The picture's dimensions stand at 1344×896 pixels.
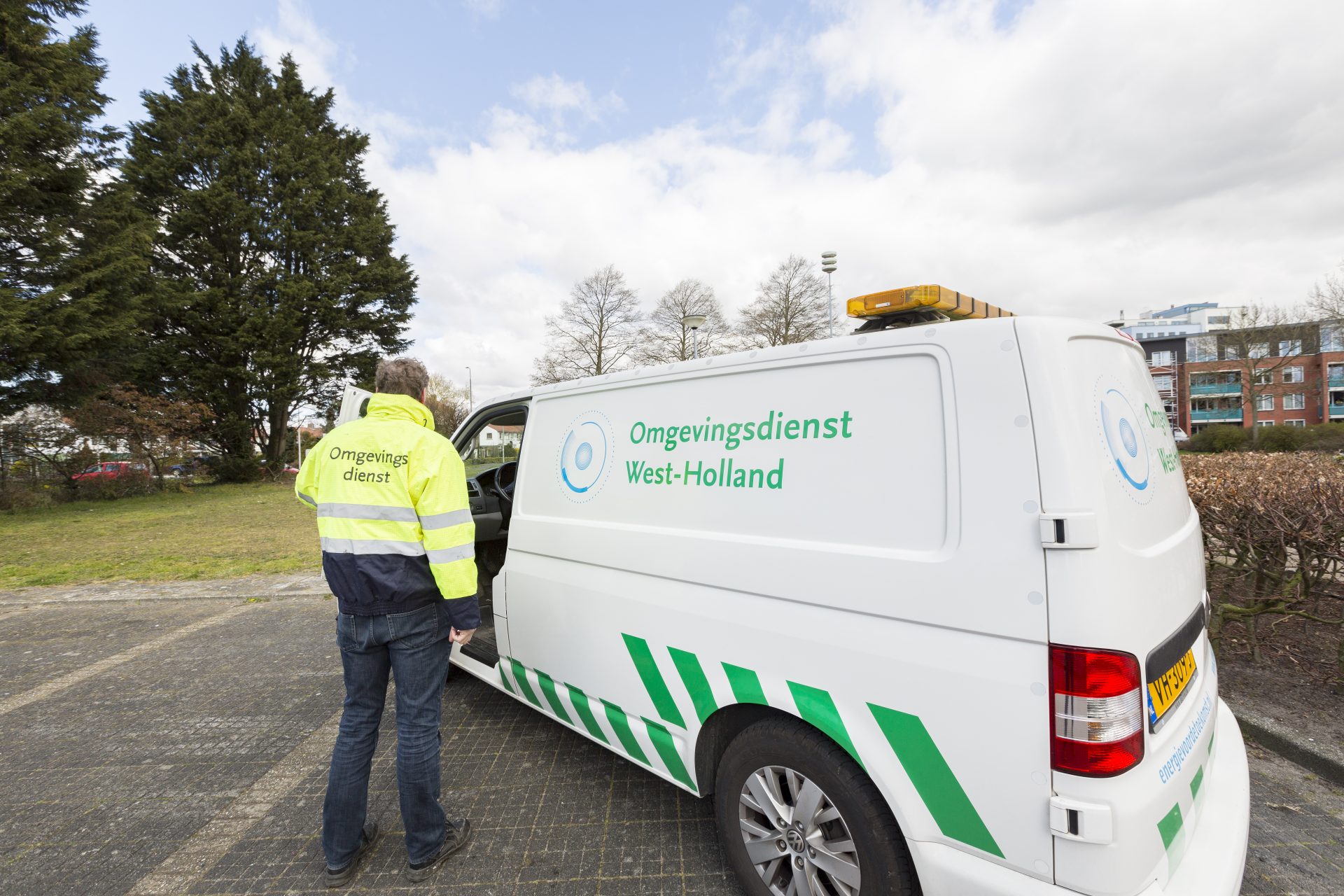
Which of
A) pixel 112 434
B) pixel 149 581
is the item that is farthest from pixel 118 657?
pixel 112 434

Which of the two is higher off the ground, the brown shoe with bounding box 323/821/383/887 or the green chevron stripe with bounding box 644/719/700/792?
the green chevron stripe with bounding box 644/719/700/792

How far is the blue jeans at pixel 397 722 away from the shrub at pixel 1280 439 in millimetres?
29129

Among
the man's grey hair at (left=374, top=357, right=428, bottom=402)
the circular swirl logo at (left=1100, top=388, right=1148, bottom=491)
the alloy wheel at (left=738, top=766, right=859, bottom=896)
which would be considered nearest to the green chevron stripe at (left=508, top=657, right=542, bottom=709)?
the alloy wheel at (left=738, top=766, right=859, bottom=896)

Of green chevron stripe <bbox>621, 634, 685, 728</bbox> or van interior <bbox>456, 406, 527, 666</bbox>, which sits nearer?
green chevron stripe <bbox>621, 634, 685, 728</bbox>

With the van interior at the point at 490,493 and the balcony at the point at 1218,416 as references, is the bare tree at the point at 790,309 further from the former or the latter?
the balcony at the point at 1218,416

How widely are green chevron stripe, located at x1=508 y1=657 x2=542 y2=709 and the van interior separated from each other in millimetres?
296

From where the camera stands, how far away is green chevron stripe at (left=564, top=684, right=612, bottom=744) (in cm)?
268

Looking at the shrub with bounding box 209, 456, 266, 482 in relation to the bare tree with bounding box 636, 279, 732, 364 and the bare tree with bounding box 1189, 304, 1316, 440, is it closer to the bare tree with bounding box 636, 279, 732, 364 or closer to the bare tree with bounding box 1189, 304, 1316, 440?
the bare tree with bounding box 636, 279, 732, 364

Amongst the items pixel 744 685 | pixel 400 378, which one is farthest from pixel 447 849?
pixel 400 378

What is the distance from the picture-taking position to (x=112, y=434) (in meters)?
17.7

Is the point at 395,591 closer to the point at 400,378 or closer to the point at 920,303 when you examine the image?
the point at 400,378

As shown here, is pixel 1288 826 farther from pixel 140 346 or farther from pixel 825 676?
pixel 140 346

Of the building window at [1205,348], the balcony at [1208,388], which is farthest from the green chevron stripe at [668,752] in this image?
the balcony at [1208,388]

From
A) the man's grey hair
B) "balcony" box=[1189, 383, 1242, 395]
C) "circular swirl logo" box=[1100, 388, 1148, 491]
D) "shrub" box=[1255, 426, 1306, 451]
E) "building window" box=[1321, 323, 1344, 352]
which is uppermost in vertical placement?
"balcony" box=[1189, 383, 1242, 395]
